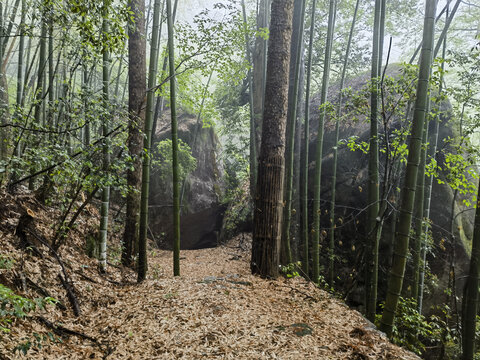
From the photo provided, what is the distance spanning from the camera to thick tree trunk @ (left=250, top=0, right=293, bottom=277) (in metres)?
3.96

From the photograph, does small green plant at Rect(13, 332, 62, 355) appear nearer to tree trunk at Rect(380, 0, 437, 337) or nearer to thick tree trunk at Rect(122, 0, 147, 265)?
tree trunk at Rect(380, 0, 437, 337)

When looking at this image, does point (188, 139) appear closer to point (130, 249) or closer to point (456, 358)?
point (130, 249)

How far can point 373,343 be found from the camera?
7.80ft

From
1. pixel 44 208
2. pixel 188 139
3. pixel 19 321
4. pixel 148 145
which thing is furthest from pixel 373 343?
pixel 188 139

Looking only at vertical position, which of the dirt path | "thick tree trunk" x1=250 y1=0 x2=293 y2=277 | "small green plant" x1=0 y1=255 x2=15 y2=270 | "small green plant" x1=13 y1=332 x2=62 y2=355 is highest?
"thick tree trunk" x1=250 y1=0 x2=293 y2=277

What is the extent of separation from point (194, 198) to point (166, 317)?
23.1 feet

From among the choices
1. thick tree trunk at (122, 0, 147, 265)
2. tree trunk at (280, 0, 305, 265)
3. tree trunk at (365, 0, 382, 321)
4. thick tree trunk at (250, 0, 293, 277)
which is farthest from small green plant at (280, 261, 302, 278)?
thick tree trunk at (122, 0, 147, 265)

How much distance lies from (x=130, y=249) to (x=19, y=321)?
9.39ft

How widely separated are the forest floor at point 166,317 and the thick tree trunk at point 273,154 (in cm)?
39

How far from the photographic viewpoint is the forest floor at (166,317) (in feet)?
7.25

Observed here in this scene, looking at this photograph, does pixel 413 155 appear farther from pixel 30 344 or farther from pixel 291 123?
pixel 30 344

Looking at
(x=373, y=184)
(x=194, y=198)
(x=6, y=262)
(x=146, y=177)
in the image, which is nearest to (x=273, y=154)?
(x=373, y=184)

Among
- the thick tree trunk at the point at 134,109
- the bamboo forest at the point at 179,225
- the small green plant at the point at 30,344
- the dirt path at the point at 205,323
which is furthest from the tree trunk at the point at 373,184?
the thick tree trunk at the point at 134,109

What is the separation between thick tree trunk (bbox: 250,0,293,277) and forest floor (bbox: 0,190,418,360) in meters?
0.39
